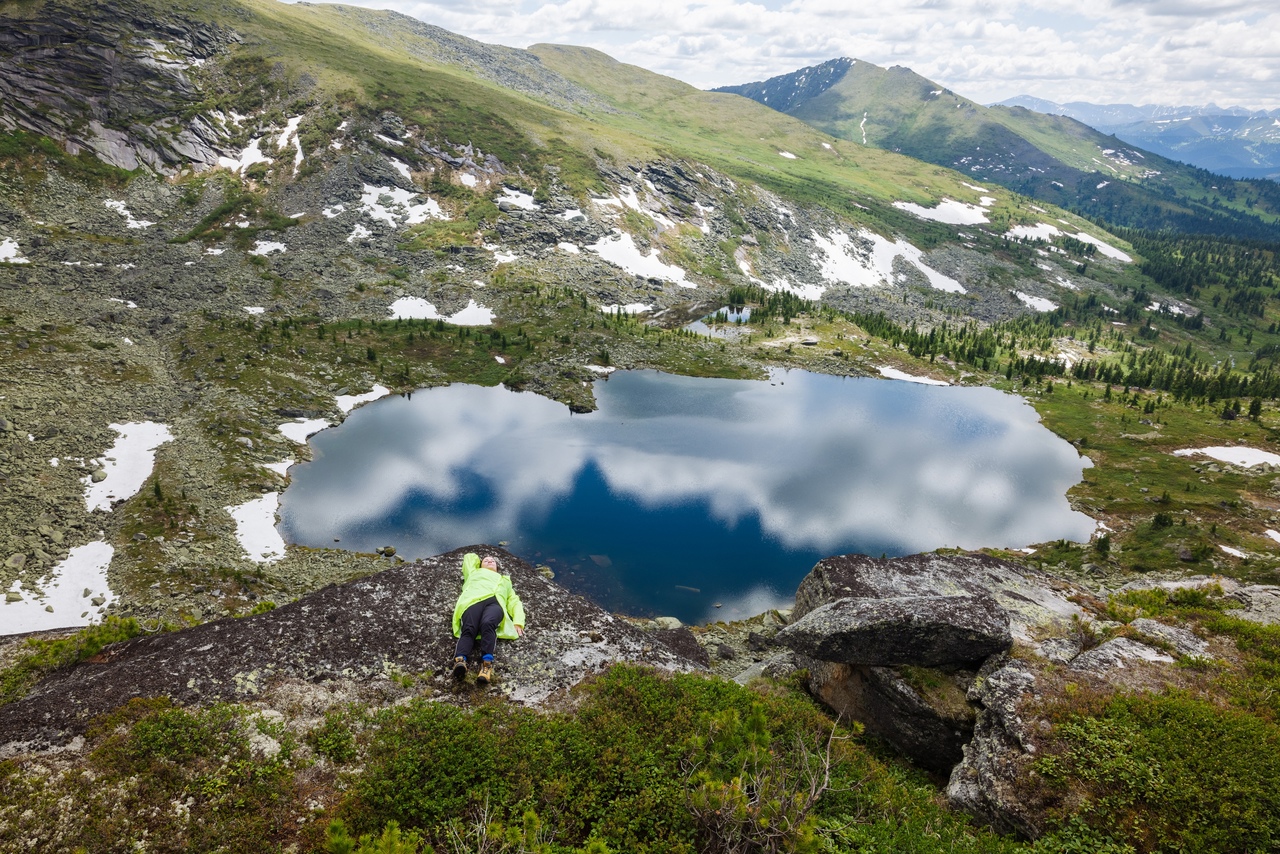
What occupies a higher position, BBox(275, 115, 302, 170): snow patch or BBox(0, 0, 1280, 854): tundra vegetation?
BBox(275, 115, 302, 170): snow patch

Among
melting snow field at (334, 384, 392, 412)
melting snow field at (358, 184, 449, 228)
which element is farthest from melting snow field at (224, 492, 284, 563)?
melting snow field at (358, 184, 449, 228)

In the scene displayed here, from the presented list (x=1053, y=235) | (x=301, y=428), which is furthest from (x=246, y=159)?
(x=1053, y=235)

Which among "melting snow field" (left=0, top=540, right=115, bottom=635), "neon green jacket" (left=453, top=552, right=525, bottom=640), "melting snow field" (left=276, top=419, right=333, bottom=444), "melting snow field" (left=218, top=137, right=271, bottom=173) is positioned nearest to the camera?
"neon green jacket" (left=453, top=552, right=525, bottom=640)

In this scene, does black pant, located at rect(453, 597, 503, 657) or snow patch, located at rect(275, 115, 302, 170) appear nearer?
black pant, located at rect(453, 597, 503, 657)

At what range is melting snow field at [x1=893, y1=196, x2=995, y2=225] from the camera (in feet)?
568

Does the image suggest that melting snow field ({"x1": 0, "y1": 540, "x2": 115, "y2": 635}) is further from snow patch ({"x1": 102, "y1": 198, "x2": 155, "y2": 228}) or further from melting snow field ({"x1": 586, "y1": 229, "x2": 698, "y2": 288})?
melting snow field ({"x1": 586, "y1": 229, "x2": 698, "y2": 288})

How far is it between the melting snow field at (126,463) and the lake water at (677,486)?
722 cm

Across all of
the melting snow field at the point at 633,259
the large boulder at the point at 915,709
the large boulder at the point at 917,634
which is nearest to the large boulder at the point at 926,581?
the large boulder at the point at 915,709

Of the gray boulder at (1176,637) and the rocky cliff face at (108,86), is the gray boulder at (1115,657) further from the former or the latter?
the rocky cliff face at (108,86)

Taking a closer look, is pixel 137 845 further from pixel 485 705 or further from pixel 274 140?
pixel 274 140

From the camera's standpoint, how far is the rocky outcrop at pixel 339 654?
1038 cm

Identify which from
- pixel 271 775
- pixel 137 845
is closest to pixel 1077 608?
pixel 271 775

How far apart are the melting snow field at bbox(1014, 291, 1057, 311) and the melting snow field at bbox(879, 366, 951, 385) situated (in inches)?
2921

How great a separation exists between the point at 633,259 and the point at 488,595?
88943 mm
